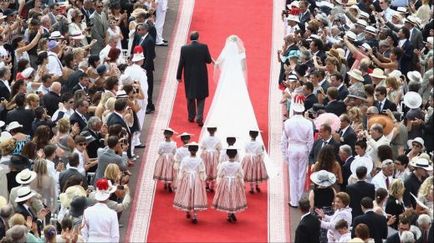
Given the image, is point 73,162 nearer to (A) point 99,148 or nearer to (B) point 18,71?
(A) point 99,148

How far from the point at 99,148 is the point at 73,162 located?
1.42 m

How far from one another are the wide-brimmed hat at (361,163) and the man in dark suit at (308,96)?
3.07 m

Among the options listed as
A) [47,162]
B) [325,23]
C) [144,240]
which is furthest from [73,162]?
[325,23]

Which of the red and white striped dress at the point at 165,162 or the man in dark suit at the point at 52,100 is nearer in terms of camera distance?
the red and white striped dress at the point at 165,162

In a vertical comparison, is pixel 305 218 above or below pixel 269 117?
above

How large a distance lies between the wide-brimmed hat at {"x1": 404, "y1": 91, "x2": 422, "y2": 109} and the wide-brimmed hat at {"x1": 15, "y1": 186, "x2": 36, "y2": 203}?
7.26 metres

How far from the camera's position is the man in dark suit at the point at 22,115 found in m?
21.9

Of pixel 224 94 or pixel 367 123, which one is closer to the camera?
pixel 367 123

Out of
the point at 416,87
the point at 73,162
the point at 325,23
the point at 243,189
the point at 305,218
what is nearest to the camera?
the point at 305,218

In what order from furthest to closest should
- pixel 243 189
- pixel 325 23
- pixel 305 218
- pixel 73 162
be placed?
pixel 325 23, pixel 243 189, pixel 73 162, pixel 305 218

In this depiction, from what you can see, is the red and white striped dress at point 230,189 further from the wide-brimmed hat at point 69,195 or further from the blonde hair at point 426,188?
the blonde hair at point 426,188

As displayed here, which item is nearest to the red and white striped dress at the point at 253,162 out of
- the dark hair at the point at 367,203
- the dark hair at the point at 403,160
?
the dark hair at the point at 403,160

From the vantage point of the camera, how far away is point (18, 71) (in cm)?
2406

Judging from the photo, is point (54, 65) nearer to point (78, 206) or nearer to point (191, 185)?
point (191, 185)
